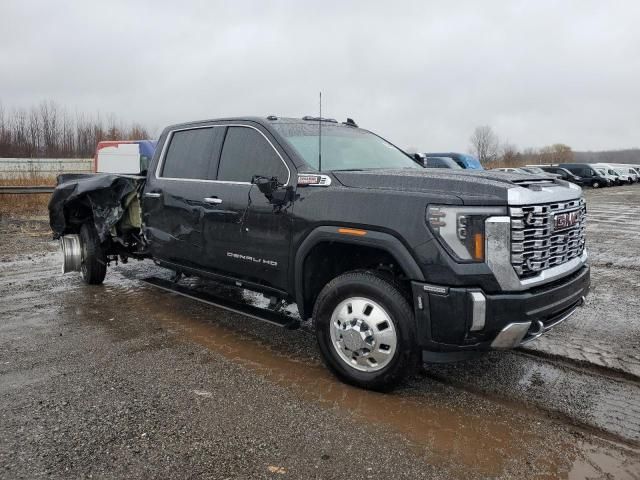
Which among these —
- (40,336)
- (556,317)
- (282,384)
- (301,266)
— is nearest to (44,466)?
(282,384)

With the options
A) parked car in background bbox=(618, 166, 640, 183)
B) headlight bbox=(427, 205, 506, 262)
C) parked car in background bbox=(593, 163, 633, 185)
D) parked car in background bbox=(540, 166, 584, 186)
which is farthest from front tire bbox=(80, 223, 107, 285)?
parked car in background bbox=(618, 166, 640, 183)

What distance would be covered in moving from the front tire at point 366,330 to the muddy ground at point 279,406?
177mm

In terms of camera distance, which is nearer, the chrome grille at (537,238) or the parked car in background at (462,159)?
the chrome grille at (537,238)

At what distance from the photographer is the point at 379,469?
2.79 meters

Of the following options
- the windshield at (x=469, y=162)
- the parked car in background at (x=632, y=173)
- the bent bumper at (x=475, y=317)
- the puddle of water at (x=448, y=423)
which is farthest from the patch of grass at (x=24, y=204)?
the parked car in background at (x=632, y=173)

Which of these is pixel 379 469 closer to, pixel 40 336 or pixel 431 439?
pixel 431 439

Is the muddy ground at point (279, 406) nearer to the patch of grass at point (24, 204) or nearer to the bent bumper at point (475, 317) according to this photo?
the bent bumper at point (475, 317)

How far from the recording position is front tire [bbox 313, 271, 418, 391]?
3.45m

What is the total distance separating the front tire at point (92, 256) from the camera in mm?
6848

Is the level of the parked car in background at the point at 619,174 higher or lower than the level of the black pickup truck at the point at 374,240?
higher

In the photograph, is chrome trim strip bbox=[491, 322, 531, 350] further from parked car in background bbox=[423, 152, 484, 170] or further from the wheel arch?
parked car in background bbox=[423, 152, 484, 170]

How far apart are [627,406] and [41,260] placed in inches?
339

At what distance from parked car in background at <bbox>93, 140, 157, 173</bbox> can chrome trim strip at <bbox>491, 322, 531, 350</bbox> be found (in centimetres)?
1311

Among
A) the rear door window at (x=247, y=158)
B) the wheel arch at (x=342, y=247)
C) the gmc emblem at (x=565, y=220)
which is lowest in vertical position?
the wheel arch at (x=342, y=247)
